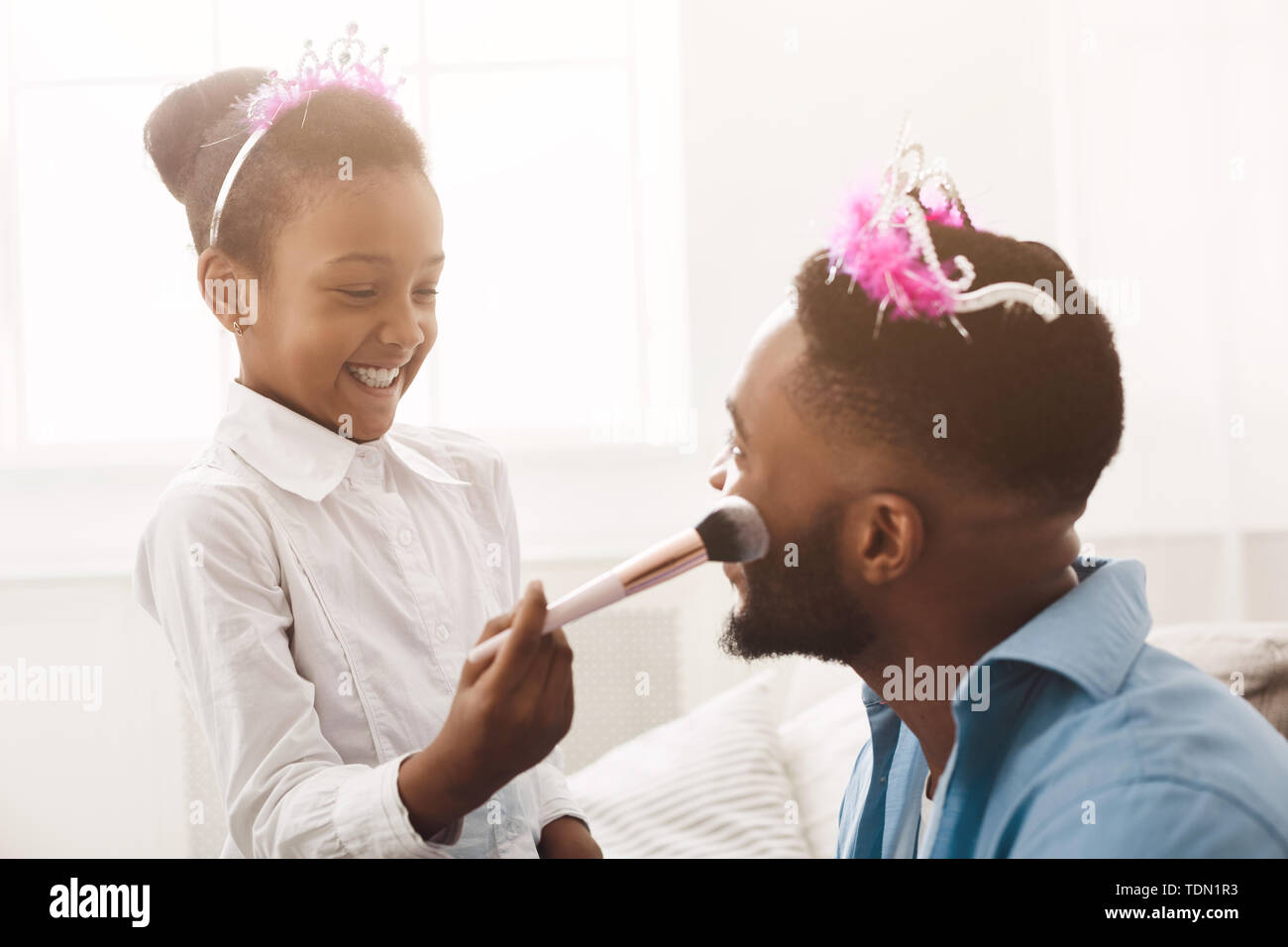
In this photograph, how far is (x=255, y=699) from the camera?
0.69m

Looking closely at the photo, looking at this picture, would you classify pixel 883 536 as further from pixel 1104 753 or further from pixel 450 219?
pixel 450 219

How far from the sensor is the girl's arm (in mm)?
655

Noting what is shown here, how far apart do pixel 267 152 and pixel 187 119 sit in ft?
0.40

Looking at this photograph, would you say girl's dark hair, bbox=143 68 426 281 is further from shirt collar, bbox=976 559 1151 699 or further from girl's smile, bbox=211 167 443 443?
shirt collar, bbox=976 559 1151 699

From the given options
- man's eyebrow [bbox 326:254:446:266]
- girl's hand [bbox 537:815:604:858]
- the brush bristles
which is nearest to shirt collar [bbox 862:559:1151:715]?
the brush bristles

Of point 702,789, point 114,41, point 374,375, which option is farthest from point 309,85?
point 114,41

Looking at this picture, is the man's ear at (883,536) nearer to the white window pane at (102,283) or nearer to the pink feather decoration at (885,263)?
the pink feather decoration at (885,263)

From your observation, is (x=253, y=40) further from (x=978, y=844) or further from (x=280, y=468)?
(x=978, y=844)

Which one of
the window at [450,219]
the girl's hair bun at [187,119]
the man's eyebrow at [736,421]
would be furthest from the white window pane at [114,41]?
the man's eyebrow at [736,421]

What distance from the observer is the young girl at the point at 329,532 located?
67 centimetres

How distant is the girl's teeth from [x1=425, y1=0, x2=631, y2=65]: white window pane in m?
1.17

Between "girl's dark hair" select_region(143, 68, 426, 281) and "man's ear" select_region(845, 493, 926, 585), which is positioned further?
"girl's dark hair" select_region(143, 68, 426, 281)

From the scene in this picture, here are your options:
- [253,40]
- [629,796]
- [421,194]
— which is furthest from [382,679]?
[253,40]

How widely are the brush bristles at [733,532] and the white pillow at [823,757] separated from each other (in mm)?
718
